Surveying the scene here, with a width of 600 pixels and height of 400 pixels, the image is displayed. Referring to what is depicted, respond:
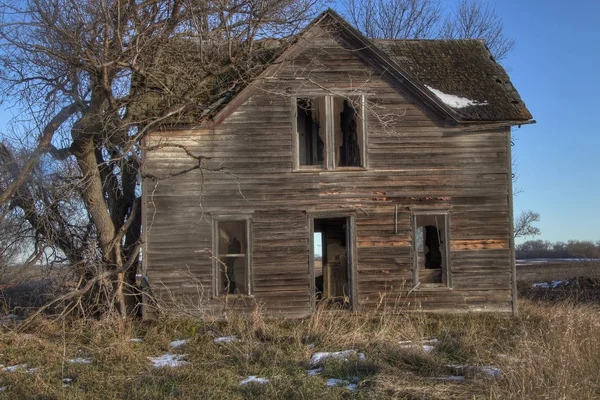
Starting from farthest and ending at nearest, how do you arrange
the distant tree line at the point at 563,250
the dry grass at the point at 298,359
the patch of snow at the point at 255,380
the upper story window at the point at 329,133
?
the distant tree line at the point at 563,250 → the upper story window at the point at 329,133 → the patch of snow at the point at 255,380 → the dry grass at the point at 298,359

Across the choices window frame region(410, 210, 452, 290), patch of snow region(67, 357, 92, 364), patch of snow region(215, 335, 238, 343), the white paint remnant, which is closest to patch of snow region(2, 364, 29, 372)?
patch of snow region(67, 357, 92, 364)

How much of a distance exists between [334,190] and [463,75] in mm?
4151

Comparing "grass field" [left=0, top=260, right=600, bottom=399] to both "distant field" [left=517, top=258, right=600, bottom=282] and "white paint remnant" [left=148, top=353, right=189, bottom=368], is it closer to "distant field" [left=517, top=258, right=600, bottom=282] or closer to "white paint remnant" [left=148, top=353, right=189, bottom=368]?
"white paint remnant" [left=148, top=353, right=189, bottom=368]

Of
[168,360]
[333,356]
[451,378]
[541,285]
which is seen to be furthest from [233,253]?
[541,285]

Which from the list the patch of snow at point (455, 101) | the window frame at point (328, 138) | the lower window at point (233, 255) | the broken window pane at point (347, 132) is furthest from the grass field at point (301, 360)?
the patch of snow at point (455, 101)

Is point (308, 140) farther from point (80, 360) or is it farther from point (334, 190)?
point (80, 360)

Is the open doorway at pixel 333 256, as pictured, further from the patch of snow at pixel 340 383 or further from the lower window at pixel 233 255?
the patch of snow at pixel 340 383

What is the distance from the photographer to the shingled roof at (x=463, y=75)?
1206 cm

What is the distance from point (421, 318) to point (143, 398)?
6.21m

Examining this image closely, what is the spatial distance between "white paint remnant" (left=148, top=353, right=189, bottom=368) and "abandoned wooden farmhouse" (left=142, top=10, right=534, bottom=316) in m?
2.91

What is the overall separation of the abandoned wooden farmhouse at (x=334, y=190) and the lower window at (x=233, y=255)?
3 cm

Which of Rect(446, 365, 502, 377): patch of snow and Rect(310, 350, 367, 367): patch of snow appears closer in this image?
Rect(446, 365, 502, 377): patch of snow

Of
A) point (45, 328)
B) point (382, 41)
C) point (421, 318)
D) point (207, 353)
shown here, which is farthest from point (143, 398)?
point (382, 41)

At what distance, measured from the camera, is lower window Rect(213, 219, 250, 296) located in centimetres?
1166
